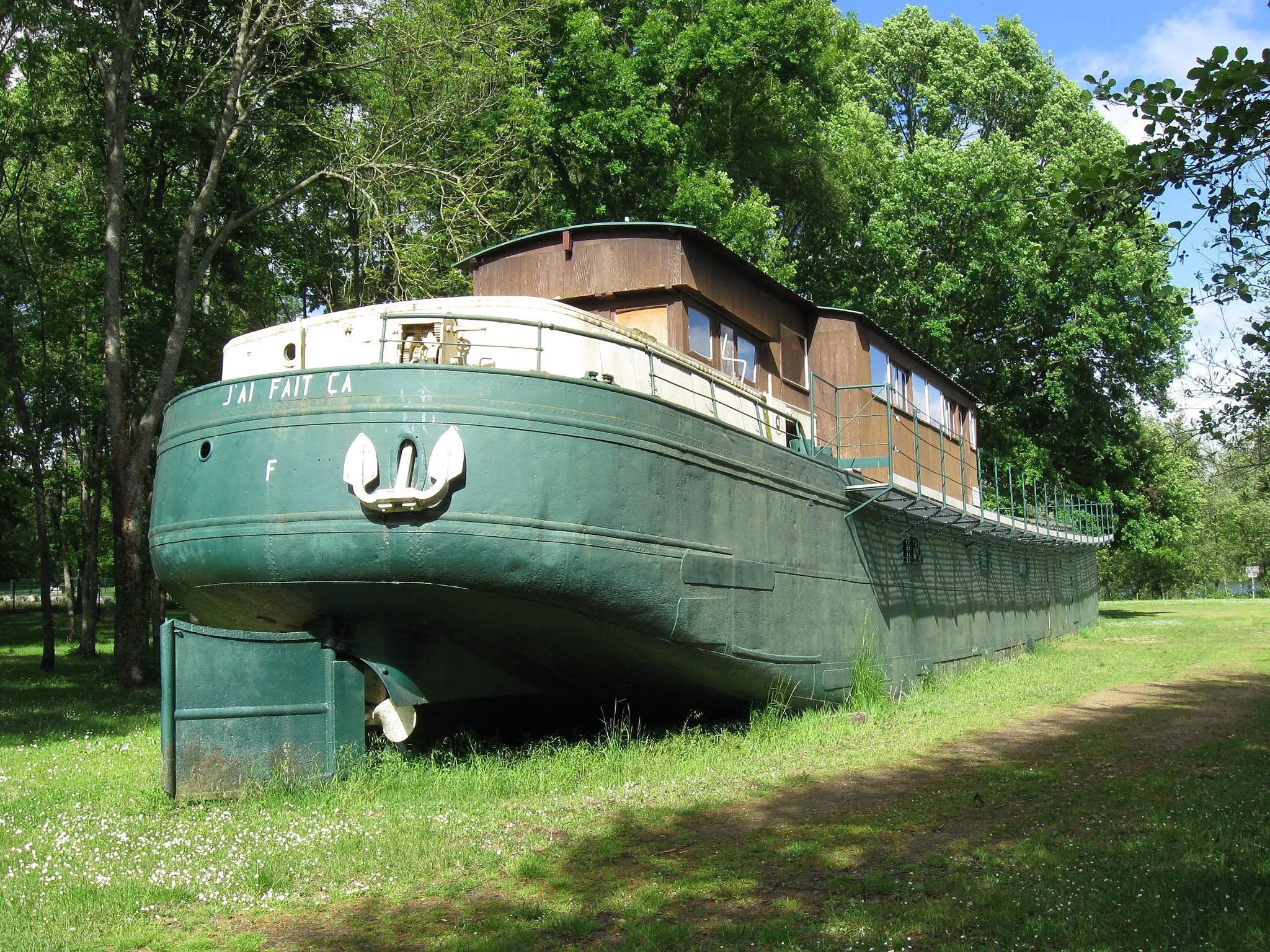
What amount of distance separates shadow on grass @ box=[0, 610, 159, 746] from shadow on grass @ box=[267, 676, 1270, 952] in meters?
7.81

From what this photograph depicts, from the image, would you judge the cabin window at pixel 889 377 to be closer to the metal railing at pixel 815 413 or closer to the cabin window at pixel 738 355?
the metal railing at pixel 815 413

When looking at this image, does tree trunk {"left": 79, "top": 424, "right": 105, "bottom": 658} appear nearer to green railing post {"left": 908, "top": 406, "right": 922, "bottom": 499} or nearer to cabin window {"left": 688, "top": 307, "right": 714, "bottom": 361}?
cabin window {"left": 688, "top": 307, "right": 714, "bottom": 361}

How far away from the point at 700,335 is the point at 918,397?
6040 mm

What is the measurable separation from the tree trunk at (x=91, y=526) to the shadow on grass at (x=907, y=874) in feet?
62.9

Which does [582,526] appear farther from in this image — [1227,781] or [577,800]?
[1227,781]

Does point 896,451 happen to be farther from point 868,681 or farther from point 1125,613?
point 1125,613

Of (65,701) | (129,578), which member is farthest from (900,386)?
(65,701)

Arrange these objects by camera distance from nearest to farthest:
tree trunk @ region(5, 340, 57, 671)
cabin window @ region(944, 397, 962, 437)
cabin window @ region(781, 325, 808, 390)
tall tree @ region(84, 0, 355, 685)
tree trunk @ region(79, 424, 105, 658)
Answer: cabin window @ region(781, 325, 808, 390) < tall tree @ region(84, 0, 355, 685) < cabin window @ region(944, 397, 962, 437) < tree trunk @ region(5, 340, 57, 671) < tree trunk @ region(79, 424, 105, 658)

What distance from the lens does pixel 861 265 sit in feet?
104

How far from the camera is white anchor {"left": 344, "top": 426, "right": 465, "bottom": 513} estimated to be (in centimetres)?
757

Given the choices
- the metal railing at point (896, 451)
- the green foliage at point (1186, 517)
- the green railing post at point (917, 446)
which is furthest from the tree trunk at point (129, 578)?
the green foliage at point (1186, 517)

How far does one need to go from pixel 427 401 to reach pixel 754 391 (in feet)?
16.6

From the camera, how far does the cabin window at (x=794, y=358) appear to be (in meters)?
13.5

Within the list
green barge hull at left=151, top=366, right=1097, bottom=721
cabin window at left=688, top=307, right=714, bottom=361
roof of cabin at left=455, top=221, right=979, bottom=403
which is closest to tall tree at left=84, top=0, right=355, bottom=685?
roof of cabin at left=455, top=221, right=979, bottom=403
